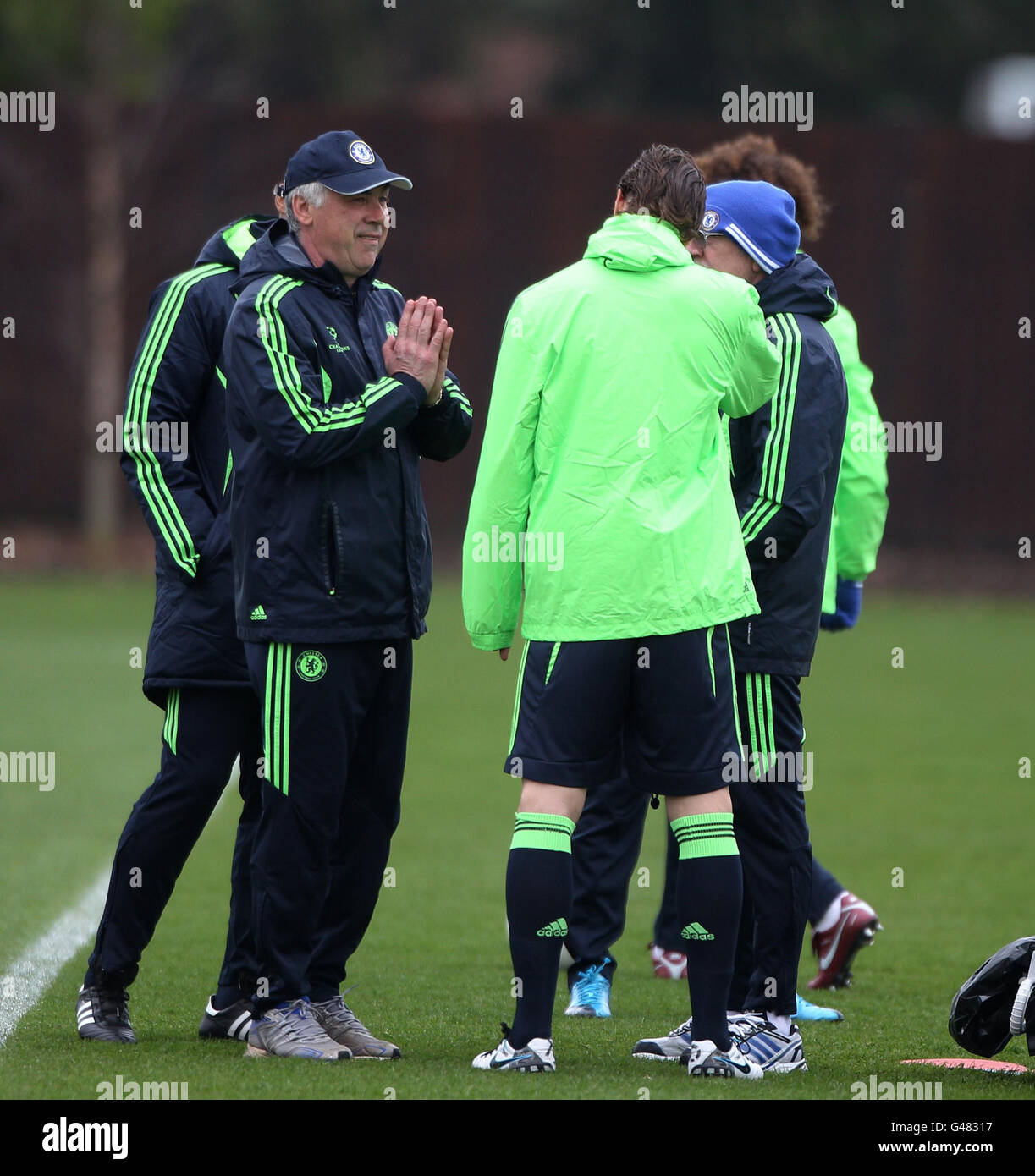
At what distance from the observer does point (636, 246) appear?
14.1 ft

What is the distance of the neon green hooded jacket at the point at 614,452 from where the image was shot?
4.23m

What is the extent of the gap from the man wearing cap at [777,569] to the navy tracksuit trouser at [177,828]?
113 centimetres

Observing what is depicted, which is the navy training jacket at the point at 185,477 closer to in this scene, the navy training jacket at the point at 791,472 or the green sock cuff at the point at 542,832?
the green sock cuff at the point at 542,832

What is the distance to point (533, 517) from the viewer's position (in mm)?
4348

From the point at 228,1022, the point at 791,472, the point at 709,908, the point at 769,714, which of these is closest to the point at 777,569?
the point at 791,472

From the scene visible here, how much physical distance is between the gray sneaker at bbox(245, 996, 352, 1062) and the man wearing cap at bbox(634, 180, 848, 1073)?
31.8 inches

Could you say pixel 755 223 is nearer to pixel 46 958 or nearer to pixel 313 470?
pixel 313 470

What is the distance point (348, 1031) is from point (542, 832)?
84cm

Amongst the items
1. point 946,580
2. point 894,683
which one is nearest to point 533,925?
point 894,683

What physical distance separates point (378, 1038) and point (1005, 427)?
19.4 metres

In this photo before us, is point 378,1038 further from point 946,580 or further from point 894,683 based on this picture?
point 946,580

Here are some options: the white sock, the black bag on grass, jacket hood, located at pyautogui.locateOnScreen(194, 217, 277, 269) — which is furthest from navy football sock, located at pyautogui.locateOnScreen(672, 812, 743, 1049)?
jacket hood, located at pyautogui.locateOnScreen(194, 217, 277, 269)

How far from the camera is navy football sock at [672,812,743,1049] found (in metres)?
4.32

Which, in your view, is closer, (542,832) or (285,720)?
(542,832)
